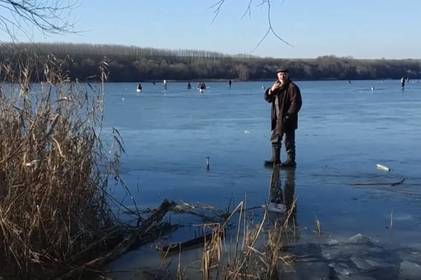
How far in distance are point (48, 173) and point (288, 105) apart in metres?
5.70

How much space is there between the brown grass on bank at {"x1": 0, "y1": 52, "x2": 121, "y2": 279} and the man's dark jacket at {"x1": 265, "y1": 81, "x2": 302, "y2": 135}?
14.8ft

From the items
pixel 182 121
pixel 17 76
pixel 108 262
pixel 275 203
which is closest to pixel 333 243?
pixel 275 203

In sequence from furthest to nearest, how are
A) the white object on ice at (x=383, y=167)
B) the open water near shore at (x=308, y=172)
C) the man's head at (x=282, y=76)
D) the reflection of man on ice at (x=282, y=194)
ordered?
the man's head at (x=282, y=76) → the white object on ice at (x=383, y=167) → the reflection of man on ice at (x=282, y=194) → the open water near shore at (x=308, y=172)

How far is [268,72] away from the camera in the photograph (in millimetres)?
93938

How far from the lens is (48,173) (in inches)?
216

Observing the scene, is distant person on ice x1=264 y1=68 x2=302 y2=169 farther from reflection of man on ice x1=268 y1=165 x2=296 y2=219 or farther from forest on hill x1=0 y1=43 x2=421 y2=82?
forest on hill x1=0 y1=43 x2=421 y2=82

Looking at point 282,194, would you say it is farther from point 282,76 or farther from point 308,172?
point 282,76

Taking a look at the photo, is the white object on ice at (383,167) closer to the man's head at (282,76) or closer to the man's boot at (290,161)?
the man's boot at (290,161)

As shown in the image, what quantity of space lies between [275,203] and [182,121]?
12155mm

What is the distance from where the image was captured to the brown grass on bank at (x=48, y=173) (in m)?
5.25

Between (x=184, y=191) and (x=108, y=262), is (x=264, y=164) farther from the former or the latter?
(x=108, y=262)

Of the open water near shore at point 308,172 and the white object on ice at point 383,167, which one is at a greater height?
the white object on ice at point 383,167

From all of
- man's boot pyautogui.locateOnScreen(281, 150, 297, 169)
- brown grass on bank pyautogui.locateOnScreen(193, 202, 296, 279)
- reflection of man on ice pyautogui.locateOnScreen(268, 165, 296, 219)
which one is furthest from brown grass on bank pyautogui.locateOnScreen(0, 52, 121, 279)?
man's boot pyautogui.locateOnScreen(281, 150, 297, 169)

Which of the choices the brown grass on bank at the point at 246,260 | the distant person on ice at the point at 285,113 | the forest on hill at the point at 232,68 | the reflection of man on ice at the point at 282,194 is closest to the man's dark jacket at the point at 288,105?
the distant person on ice at the point at 285,113
